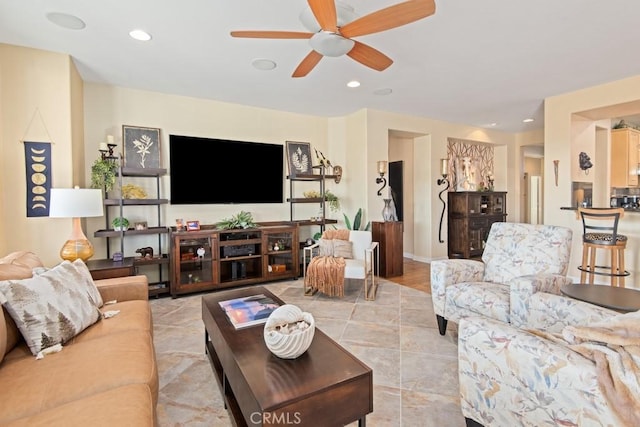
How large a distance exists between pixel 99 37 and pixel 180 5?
3.38 feet

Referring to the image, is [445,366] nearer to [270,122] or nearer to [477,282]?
[477,282]

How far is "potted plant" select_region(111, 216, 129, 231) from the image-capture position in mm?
3525

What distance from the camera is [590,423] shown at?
3.33ft

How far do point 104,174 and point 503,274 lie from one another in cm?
429

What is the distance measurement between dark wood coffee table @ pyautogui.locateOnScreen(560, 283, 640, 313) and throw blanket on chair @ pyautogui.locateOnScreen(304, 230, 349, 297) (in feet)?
6.76

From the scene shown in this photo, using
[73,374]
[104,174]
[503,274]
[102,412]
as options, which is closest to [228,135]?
[104,174]

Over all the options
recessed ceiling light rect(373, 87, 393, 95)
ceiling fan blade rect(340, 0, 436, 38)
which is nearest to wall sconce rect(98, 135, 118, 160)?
ceiling fan blade rect(340, 0, 436, 38)

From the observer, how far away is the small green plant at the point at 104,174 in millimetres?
3525

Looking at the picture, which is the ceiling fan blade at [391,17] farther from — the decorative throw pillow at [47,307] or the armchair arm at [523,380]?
the decorative throw pillow at [47,307]

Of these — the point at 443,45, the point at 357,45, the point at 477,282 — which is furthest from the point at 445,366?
the point at 443,45

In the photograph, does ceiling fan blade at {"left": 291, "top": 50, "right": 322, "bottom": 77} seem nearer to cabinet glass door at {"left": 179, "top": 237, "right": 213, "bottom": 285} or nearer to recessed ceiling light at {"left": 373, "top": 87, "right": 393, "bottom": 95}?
recessed ceiling light at {"left": 373, "top": 87, "right": 393, "bottom": 95}

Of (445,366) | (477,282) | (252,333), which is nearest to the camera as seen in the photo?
(252,333)

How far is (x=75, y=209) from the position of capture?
2711mm

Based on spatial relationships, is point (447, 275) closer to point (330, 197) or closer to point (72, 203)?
point (330, 197)
